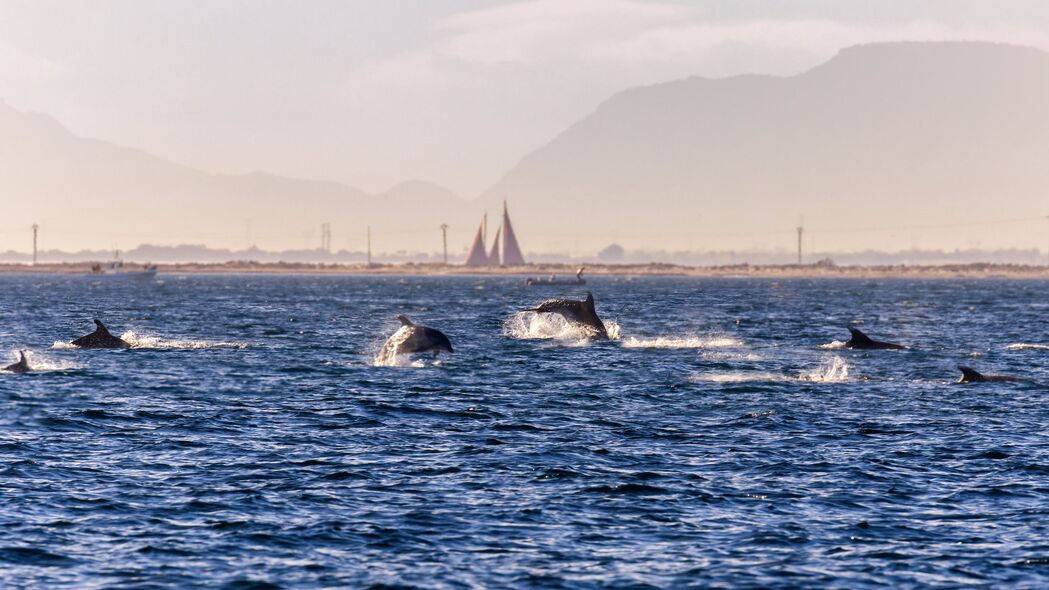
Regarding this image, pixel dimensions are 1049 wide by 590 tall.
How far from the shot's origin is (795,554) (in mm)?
19516

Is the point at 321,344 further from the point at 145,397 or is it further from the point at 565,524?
the point at 565,524

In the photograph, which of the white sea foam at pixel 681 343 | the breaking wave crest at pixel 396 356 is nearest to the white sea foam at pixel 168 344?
the breaking wave crest at pixel 396 356

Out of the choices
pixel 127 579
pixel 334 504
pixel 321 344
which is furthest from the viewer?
pixel 321 344

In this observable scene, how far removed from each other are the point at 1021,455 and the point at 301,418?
16.4 meters

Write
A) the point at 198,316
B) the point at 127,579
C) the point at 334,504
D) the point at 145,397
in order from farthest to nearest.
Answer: the point at 198,316 < the point at 145,397 < the point at 334,504 < the point at 127,579

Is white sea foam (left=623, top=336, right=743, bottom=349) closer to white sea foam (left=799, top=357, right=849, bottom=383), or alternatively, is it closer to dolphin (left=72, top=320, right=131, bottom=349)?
white sea foam (left=799, top=357, right=849, bottom=383)

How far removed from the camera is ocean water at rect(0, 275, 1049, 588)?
19.0 metres

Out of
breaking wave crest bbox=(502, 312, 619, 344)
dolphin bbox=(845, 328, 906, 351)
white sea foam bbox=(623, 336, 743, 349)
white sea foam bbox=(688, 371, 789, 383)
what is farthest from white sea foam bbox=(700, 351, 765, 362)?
breaking wave crest bbox=(502, 312, 619, 344)

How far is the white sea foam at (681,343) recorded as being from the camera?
60062 millimetres

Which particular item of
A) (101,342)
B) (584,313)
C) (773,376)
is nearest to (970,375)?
(773,376)

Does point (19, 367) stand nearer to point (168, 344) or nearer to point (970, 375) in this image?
point (168, 344)

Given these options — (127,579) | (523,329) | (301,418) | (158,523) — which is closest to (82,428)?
(301,418)

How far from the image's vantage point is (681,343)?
205 ft

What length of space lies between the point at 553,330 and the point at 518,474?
149 feet
